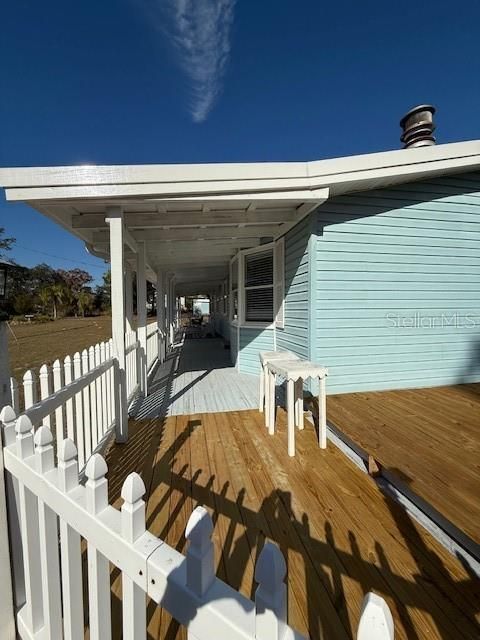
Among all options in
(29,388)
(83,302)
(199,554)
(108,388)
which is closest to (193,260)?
(108,388)

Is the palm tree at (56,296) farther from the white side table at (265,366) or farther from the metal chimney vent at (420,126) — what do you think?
the metal chimney vent at (420,126)

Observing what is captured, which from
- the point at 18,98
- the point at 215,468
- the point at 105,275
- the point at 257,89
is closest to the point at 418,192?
the point at 215,468

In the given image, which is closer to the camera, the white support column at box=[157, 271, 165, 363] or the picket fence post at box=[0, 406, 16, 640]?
the picket fence post at box=[0, 406, 16, 640]

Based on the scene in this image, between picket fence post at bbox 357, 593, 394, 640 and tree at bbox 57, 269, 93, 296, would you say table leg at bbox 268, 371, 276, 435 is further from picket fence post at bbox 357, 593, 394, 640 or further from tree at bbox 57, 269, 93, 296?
tree at bbox 57, 269, 93, 296

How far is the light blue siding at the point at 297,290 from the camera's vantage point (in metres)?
3.71

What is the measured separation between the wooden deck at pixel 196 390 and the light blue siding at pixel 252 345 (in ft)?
0.66

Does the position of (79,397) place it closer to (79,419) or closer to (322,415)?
(79,419)

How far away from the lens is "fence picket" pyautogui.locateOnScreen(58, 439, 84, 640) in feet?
3.00

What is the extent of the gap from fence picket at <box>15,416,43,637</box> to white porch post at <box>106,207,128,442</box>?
1915mm

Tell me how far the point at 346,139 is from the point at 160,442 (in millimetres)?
10616

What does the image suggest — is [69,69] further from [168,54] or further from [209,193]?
[209,193]

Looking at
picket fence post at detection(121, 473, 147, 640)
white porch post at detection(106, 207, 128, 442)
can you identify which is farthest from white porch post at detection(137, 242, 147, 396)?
picket fence post at detection(121, 473, 147, 640)

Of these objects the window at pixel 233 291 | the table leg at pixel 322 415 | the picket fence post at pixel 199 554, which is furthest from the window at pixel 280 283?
the picket fence post at pixel 199 554

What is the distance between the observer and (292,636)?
0.51m
